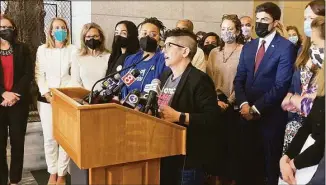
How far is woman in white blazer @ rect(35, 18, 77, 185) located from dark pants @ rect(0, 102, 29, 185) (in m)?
0.20

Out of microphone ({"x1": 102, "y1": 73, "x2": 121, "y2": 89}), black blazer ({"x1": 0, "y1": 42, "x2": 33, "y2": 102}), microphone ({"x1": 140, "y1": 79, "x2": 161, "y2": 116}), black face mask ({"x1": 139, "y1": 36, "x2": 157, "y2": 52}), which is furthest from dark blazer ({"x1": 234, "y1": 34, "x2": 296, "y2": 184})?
black blazer ({"x1": 0, "y1": 42, "x2": 33, "y2": 102})

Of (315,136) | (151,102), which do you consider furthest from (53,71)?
(315,136)

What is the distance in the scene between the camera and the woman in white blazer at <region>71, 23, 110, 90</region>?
3119 millimetres

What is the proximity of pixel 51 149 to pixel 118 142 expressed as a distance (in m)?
1.96

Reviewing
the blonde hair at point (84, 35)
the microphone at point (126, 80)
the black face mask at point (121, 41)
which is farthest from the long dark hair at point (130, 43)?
the microphone at point (126, 80)

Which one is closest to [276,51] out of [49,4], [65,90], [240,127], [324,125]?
[240,127]

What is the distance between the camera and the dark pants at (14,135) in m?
3.01

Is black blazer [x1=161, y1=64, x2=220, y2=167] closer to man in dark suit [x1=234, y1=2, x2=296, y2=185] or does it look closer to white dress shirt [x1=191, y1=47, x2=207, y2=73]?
man in dark suit [x1=234, y1=2, x2=296, y2=185]

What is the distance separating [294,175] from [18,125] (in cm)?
236

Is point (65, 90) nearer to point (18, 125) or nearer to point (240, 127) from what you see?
point (18, 125)

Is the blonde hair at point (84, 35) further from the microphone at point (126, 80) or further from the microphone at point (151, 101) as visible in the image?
the microphone at point (151, 101)

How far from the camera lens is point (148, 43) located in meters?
2.46

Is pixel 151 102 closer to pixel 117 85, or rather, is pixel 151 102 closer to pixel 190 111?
pixel 117 85

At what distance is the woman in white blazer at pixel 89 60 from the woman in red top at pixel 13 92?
422 millimetres
